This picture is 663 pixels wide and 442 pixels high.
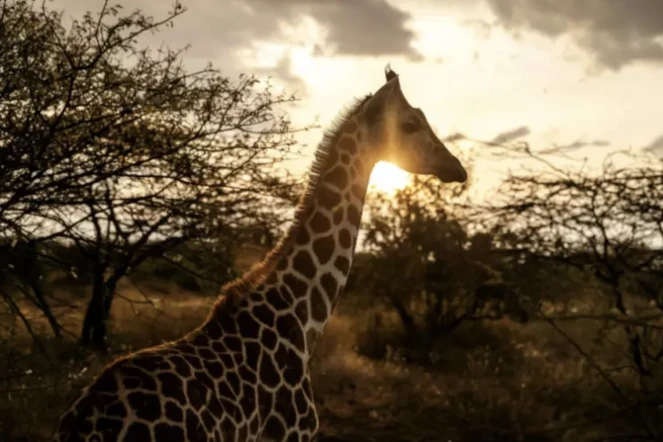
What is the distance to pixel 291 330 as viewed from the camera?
16.9 feet

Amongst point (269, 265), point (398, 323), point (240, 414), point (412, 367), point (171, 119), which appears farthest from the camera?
point (398, 323)

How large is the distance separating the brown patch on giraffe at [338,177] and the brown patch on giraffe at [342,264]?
0.44 metres

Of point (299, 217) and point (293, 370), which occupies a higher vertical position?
point (299, 217)

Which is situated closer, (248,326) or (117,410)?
(117,410)

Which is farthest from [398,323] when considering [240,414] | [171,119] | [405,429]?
[240,414]

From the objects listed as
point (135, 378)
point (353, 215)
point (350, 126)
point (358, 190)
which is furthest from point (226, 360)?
point (350, 126)

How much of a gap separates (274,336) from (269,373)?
0.25 metres

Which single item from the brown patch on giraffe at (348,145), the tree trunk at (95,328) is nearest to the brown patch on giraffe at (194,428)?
the brown patch on giraffe at (348,145)

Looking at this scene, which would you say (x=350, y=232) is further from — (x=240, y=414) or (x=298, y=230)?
(x=240, y=414)

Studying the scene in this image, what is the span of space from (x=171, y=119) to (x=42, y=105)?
1075 mm

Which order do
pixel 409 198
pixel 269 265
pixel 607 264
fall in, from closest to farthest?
pixel 269 265 < pixel 607 264 < pixel 409 198

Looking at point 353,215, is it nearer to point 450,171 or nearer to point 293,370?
point 450,171

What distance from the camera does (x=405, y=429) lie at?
10633 mm

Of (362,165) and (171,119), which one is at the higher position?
(171,119)
